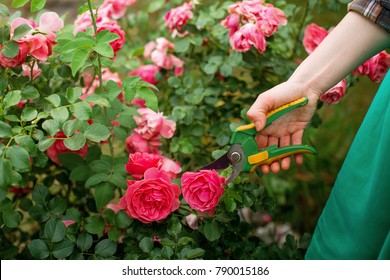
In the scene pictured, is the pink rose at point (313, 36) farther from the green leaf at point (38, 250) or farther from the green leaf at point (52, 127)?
the green leaf at point (38, 250)

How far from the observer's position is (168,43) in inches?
70.6

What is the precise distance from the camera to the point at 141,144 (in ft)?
5.15

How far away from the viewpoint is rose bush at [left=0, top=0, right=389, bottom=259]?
1323 mm

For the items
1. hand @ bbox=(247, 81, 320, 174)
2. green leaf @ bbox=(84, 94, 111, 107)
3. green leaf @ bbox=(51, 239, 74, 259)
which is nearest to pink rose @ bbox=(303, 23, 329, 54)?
hand @ bbox=(247, 81, 320, 174)

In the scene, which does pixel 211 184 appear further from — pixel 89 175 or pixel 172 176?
pixel 89 175

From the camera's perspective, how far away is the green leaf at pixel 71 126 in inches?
50.8

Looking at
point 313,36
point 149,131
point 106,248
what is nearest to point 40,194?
point 106,248

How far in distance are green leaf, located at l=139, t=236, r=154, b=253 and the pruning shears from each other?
9.3 inches

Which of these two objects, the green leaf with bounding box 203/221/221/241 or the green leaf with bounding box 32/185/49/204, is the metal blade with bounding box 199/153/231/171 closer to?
the green leaf with bounding box 203/221/221/241

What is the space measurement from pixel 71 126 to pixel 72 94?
3.6 inches

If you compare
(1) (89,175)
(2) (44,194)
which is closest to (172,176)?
(1) (89,175)

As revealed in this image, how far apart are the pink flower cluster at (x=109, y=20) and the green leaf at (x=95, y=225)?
1.48 feet

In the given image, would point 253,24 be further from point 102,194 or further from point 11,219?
point 11,219

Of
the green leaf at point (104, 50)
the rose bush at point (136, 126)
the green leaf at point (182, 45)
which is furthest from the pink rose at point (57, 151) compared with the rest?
the green leaf at point (182, 45)
